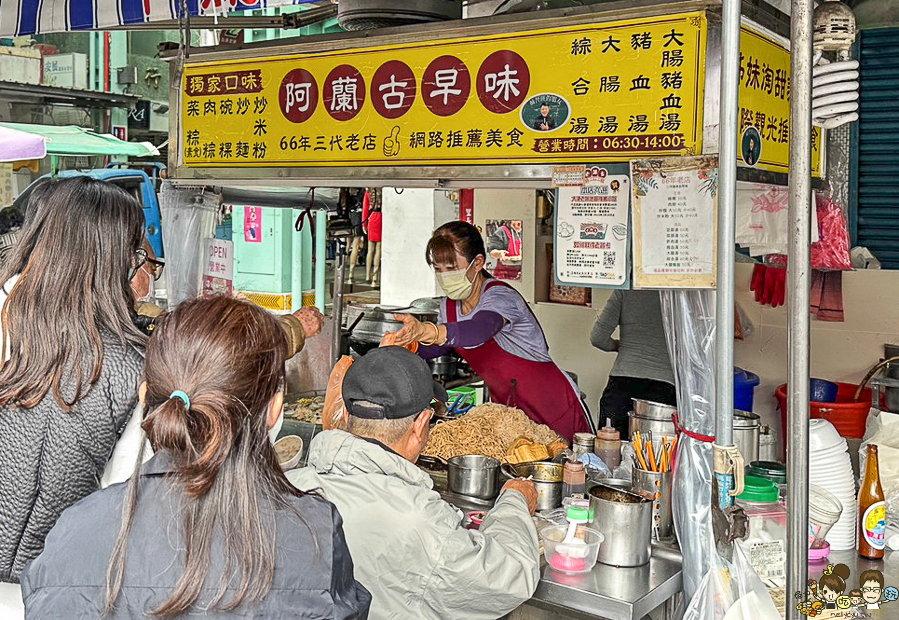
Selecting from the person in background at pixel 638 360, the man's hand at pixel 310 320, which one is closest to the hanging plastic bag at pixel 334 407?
the man's hand at pixel 310 320

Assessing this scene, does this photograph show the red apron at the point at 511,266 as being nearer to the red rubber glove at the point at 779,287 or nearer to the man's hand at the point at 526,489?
the red rubber glove at the point at 779,287

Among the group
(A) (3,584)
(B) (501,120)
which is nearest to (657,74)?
(B) (501,120)

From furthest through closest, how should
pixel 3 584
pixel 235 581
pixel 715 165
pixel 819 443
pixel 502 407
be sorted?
pixel 502 407
pixel 819 443
pixel 715 165
pixel 3 584
pixel 235 581

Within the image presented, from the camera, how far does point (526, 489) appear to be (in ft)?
8.64

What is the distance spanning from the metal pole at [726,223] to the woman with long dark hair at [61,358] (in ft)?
4.29

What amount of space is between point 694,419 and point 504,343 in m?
1.61

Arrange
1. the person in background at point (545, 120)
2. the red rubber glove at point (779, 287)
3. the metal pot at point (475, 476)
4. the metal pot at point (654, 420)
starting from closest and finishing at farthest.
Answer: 1. the person in background at point (545, 120)
2. the metal pot at point (475, 476)
3. the metal pot at point (654, 420)
4. the red rubber glove at point (779, 287)

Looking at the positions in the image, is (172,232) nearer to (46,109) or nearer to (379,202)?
(379,202)

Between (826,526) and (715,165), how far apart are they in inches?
41.7

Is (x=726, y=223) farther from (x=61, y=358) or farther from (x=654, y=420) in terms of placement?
(x=61, y=358)

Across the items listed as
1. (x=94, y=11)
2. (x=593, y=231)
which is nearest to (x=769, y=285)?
(x=593, y=231)

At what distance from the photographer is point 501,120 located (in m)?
2.71

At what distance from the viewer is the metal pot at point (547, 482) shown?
2832mm

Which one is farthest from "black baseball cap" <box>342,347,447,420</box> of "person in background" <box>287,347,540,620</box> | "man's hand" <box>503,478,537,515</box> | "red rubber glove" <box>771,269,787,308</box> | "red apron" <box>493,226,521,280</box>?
"red apron" <box>493,226,521,280</box>
